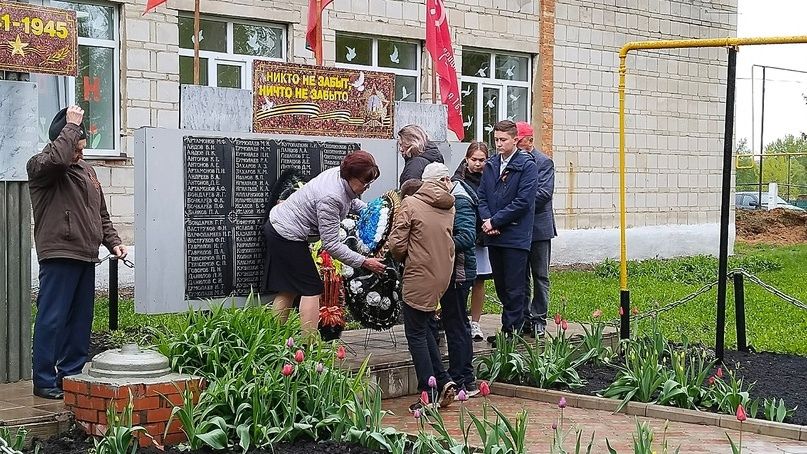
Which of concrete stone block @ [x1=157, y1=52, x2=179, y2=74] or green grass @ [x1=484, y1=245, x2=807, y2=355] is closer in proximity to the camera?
green grass @ [x1=484, y1=245, x2=807, y2=355]

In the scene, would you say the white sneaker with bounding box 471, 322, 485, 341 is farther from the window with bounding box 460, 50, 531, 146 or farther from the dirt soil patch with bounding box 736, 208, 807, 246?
the dirt soil patch with bounding box 736, 208, 807, 246

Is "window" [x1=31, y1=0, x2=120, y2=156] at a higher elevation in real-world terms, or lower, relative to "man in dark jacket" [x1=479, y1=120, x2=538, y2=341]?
higher

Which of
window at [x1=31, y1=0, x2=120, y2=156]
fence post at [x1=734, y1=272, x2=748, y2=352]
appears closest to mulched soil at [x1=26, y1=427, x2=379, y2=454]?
fence post at [x1=734, y1=272, x2=748, y2=352]

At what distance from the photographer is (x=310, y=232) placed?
8.30 meters

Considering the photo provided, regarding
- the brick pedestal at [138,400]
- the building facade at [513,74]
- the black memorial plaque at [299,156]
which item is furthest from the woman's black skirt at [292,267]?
the building facade at [513,74]

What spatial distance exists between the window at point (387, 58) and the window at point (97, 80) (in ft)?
11.8

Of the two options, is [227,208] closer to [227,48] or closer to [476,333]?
[476,333]

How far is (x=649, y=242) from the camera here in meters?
21.6

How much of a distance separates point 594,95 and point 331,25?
5917mm

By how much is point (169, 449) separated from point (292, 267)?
236cm

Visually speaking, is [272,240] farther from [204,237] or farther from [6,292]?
[6,292]

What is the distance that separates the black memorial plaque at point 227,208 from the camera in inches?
332

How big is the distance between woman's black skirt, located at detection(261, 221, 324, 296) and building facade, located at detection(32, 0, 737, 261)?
630cm

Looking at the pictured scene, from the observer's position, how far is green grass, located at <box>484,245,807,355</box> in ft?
39.1
